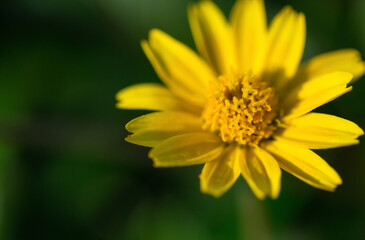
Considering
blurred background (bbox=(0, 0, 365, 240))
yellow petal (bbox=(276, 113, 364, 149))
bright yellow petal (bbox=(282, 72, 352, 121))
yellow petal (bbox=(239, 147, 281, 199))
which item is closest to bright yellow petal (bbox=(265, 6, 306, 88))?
bright yellow petal (bbox=(282, 72, 352, 121))

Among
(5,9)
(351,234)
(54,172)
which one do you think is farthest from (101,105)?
(351,234)

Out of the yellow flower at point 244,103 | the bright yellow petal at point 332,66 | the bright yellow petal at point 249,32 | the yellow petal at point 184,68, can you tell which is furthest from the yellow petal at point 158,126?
the bright yellow petal at point 332,66

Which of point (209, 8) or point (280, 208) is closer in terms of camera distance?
point (209, 8)

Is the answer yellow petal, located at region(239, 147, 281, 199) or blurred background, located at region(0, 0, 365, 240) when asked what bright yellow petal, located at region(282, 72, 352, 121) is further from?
blurred background, located at region(0, 0, 365, 240)

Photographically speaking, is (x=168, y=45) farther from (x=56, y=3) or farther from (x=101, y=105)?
(x=56, y=3)

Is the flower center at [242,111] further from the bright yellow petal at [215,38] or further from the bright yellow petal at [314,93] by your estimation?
the bright yellow petal at [215,38]
